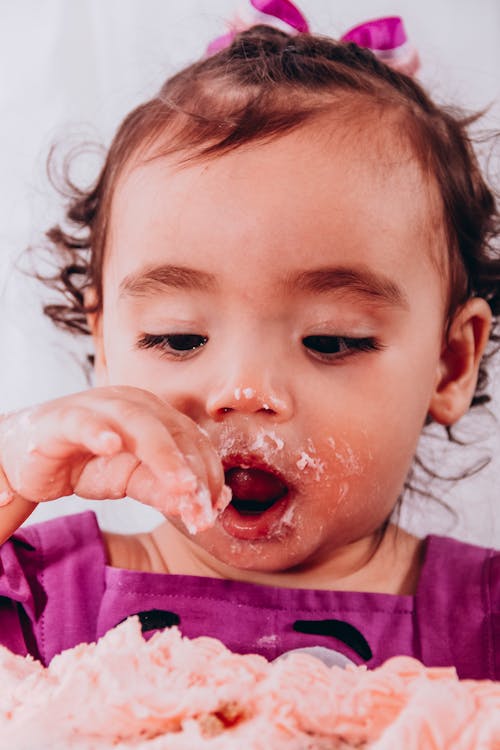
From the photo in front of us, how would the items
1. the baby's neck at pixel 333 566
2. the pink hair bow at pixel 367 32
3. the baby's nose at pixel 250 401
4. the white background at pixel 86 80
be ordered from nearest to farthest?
the baby's nose at pixel 250 401 → the baby's neck at pixel 333 566 → the pink hair bow at pixel 367 32 → the white background at pixel 86 80

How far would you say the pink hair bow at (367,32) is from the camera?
3.58 feet

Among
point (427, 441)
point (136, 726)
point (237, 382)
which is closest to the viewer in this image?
point (136, 726)

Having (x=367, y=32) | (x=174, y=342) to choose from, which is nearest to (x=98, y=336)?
(x=174, y=342)

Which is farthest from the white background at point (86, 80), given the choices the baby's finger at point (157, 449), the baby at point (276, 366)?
the baby's finger at point (157, 449)

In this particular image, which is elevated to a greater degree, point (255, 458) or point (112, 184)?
point (112, 184)

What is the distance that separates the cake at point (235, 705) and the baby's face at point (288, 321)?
0.16 m

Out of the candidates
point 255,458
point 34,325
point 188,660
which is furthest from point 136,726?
point 34,325

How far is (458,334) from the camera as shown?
1.03m

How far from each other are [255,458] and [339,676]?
20 centimetres

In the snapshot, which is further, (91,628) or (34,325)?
(34,325)

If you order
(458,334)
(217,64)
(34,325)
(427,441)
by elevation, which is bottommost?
(427,441)

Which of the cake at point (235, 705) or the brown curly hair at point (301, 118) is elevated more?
the brown curly hair at point (301, 118)

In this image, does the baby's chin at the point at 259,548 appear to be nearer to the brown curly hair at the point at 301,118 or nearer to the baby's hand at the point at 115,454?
the baby's hand at the point at 115,454

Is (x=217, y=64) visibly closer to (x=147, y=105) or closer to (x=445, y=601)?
(x=147, y=105)
